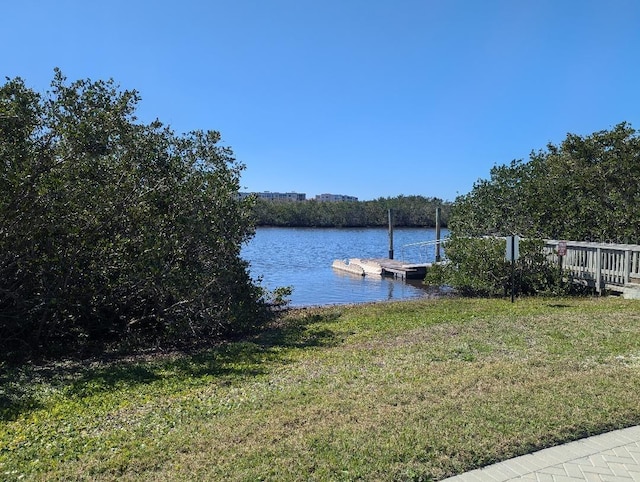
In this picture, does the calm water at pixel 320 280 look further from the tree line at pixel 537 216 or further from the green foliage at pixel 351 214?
the green foliage at pixel 351 214

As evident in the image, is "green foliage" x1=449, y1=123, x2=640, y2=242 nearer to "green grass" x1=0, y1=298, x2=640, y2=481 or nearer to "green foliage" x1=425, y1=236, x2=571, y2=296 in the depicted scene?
"green foliage" x1=425, y1=236, x2=571, y2=296

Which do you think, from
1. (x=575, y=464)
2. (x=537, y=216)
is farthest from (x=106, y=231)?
(x=537, y=216)

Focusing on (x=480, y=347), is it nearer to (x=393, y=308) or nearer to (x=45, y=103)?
(x=393, y=308)

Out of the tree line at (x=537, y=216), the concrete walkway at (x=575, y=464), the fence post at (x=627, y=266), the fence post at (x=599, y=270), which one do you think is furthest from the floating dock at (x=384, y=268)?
the concrete walkway at (x=575, y=464)

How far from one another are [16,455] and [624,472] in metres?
4.14

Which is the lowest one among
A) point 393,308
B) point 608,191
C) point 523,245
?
point 393,308

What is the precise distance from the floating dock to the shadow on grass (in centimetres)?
1809

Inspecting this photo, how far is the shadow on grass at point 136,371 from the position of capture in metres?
5.55

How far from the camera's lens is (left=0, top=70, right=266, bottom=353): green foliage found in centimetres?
741

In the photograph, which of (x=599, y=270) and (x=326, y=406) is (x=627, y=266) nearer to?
(x=599, y=270)

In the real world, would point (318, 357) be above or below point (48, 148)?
below

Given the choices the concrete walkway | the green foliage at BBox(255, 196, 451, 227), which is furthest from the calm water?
the green foliage at BBox(255, 196, 451, 227)

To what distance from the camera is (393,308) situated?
12.4 meters

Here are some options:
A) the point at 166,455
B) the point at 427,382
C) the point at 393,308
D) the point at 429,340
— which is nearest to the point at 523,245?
the point at 393,308
